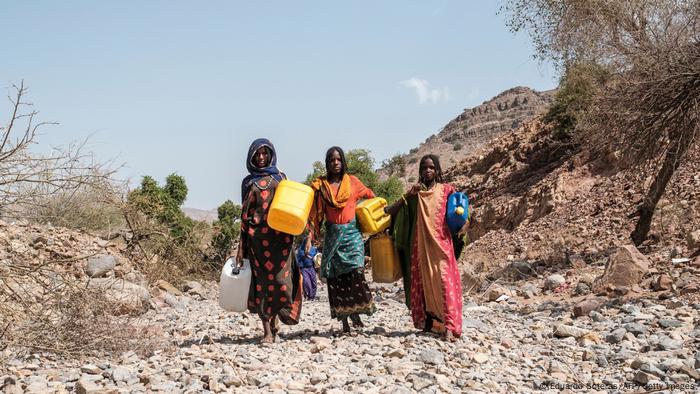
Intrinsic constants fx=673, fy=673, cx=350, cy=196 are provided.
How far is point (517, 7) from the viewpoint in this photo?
16.9 metres

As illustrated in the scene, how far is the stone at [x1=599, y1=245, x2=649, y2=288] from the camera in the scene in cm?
877

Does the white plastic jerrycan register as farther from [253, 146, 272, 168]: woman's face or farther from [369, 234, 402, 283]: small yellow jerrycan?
[369, 234, 402, 283]: small yellow jerrycan

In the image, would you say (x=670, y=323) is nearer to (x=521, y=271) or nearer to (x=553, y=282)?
(x=553, y=282)

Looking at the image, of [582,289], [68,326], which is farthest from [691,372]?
→ [68,326]

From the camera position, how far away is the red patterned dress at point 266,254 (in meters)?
5.98

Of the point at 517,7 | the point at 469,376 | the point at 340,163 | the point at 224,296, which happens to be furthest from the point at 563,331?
the point at 517,7

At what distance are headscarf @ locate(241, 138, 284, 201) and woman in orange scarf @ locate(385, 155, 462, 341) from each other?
113 centimetres

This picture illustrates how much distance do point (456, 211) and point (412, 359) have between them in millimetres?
1469

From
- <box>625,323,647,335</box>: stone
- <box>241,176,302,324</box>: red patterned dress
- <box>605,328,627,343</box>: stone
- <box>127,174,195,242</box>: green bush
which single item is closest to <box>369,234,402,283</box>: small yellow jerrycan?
<box>241,176,302,324</box>: red patterned dress

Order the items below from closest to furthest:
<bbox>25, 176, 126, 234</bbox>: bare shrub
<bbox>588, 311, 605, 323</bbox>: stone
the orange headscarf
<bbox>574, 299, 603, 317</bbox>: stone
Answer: <bbox>25, 176, 126, 234</bbox>: bare shrub < the orange headscarf < <bbox>588, 311, 605, 323</bbox>: stone < <bbox>574, 299, 603, 317</bbox>: stone

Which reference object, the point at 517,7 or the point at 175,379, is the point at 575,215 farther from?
the point at 175,379

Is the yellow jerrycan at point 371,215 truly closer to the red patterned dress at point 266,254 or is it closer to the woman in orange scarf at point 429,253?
the woman in orange scarf at point 429,253

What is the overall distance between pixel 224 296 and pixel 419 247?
181 cm

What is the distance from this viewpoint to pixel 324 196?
6141 millimetres
